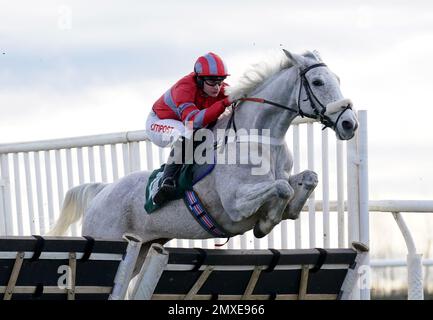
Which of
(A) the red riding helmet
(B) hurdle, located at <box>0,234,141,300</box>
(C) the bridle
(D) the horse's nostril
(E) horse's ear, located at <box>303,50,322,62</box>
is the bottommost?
(B) hurdle, located at <box>0,234,141,300</box>

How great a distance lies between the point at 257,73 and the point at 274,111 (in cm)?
35

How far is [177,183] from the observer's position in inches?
360

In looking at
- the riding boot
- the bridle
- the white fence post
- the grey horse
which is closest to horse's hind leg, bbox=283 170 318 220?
the grey horse

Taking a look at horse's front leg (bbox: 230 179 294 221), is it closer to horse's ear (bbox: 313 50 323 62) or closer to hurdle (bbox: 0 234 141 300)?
horse's ear (bbox: 313 50 323 62)

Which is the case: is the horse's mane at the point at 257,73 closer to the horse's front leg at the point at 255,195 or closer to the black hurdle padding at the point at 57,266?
the horse's front leg at the point at 255,195

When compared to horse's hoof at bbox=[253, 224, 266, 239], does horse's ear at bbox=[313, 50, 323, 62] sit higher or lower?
higher

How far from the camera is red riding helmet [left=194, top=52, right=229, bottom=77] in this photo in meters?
8.94

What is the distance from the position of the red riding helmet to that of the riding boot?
0.50 meters

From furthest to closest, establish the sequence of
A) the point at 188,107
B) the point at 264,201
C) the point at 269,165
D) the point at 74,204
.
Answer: the point at 74,204
the point at 188,107
the point at 269,165
the point at 264,201

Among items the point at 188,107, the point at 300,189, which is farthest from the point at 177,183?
the point at 300,189

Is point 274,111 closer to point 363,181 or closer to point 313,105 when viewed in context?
point 313,105

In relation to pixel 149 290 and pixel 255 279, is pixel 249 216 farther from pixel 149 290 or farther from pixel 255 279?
pixel 149 290
